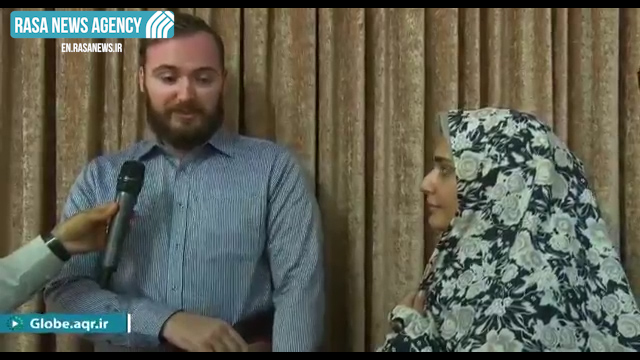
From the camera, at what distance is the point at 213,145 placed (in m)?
1.51

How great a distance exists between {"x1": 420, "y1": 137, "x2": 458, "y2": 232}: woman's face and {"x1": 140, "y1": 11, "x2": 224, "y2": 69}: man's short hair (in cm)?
49

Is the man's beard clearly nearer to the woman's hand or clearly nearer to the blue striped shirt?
the blue striped shirt

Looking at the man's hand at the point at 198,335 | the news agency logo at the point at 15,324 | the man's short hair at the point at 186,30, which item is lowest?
the man's hand at the point at 198,335

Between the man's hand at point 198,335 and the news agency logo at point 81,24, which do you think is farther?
the news agency logo at point 81,24

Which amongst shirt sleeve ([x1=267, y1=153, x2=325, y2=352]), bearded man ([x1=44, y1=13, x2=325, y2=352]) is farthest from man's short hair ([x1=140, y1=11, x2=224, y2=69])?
shirt sleeve ([x1=267, y1=153, x2=325, y2=352])

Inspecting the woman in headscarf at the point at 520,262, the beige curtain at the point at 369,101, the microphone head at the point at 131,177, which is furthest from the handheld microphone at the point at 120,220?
the woman in headscarf at the point at 520,262

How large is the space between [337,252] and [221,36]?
1.75ft

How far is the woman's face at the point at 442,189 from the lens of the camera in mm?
1382

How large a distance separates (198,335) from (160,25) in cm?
62

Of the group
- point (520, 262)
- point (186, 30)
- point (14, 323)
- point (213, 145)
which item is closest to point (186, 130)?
point (213, 145)

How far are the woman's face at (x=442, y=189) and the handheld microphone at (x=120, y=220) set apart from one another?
1.86 feet

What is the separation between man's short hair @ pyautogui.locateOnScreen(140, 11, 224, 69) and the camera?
1476 millimetres

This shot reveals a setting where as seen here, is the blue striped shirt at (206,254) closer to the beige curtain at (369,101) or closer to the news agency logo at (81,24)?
the beige curtain at (369,101)
